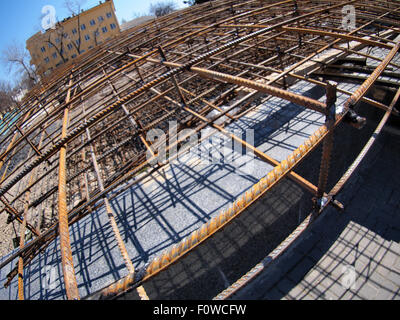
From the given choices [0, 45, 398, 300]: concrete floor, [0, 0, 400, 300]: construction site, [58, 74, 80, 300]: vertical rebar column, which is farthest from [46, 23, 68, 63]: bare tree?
[58, 74, 80, 300]: vertical rebar column

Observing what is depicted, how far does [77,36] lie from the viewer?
3512cm

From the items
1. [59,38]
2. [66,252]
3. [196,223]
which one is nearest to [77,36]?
[59,38]

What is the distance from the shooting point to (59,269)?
3555 mm

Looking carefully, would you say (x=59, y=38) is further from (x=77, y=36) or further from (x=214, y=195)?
(x=214, y=195)

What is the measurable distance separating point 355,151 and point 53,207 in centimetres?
727

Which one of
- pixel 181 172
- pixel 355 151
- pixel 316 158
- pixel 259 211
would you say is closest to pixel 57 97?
pixel 181 172

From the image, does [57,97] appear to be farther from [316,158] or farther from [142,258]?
[316,158]

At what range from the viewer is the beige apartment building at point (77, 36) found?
108ft

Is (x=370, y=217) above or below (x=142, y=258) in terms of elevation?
below

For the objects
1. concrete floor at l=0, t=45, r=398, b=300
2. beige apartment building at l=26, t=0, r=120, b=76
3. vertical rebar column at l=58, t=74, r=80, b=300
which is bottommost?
concrete floor at l=0, t=45, r=398, b=300

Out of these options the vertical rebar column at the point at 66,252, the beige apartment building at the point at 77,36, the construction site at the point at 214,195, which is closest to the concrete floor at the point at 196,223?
the construction site at the point at 214,195

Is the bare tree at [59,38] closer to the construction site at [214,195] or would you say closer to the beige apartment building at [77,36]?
the beige apartment building at [77,36]

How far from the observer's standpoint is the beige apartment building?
108ft

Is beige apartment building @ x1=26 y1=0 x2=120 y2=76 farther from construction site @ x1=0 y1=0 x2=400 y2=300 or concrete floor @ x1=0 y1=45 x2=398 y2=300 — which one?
concrete floor @ x1=0 y1=45 x2=398 y2=300
